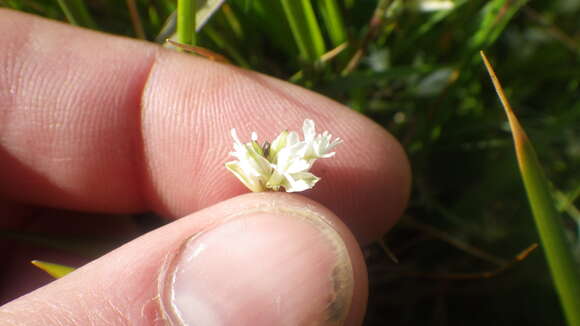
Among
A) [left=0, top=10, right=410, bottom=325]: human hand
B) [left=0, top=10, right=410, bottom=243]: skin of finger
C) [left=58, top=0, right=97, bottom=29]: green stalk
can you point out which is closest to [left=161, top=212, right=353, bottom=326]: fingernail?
[left=0, top=10, right=410, bottom=325]: human hand

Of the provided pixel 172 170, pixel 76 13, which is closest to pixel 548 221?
pixel 172 170

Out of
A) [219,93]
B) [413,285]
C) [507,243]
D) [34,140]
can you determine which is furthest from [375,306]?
[34,140]

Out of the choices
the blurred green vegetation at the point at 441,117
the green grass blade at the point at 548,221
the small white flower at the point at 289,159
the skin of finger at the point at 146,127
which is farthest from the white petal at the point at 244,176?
the green grass blade at the point at 548,221

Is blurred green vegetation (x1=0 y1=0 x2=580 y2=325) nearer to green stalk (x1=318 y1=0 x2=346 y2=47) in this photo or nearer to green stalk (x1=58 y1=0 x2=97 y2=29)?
green stalk (x1=318 y1=0 x2=346 y2=47)

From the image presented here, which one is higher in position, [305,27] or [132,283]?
[305,27]

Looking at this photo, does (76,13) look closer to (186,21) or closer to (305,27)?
(186,21)
